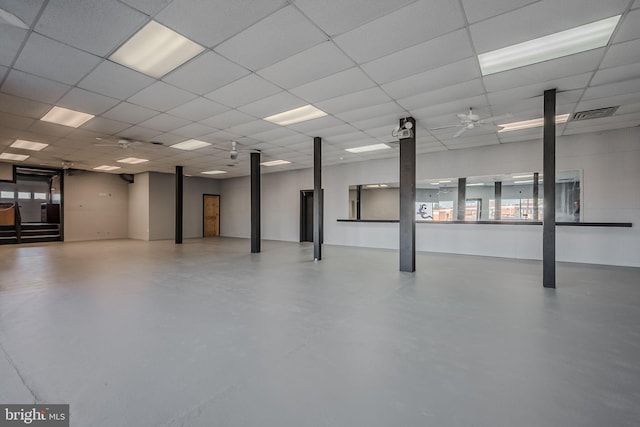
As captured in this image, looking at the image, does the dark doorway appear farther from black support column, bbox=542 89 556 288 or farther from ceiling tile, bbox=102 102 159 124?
black support column, bbox=542 89 556 288

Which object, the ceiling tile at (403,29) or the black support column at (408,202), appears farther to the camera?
the black support column at (408,202)

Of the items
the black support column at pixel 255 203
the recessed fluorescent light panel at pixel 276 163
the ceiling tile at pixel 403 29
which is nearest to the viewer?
the ceiling tile at pixel 403 29

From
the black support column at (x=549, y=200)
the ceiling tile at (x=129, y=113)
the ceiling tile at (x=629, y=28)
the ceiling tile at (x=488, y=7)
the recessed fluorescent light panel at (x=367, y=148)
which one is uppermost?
the ceiling tile at (x=629, y=28)

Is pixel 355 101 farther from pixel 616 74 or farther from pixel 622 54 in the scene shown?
pixel 616 74

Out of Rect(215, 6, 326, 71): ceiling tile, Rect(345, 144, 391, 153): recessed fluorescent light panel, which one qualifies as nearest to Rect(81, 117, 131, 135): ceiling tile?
Rect(215, 6, 326, 71): ceiling tile

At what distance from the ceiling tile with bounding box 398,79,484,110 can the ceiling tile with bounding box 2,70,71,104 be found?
5218 millimetres

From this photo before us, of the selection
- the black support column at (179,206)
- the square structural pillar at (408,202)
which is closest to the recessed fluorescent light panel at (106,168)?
the black support column at (179,206)

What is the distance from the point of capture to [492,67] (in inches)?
147

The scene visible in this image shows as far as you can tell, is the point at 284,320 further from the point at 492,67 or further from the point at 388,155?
the point at 388,155

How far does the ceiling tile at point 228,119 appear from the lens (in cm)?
538

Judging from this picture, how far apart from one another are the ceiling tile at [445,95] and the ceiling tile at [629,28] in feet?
4.52

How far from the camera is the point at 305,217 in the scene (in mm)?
11680

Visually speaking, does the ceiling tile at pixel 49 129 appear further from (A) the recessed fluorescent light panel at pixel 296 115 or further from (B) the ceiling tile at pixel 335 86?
(B) the ceiling tile at pixel 335 86

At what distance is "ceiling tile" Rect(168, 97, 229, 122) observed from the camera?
483cm
